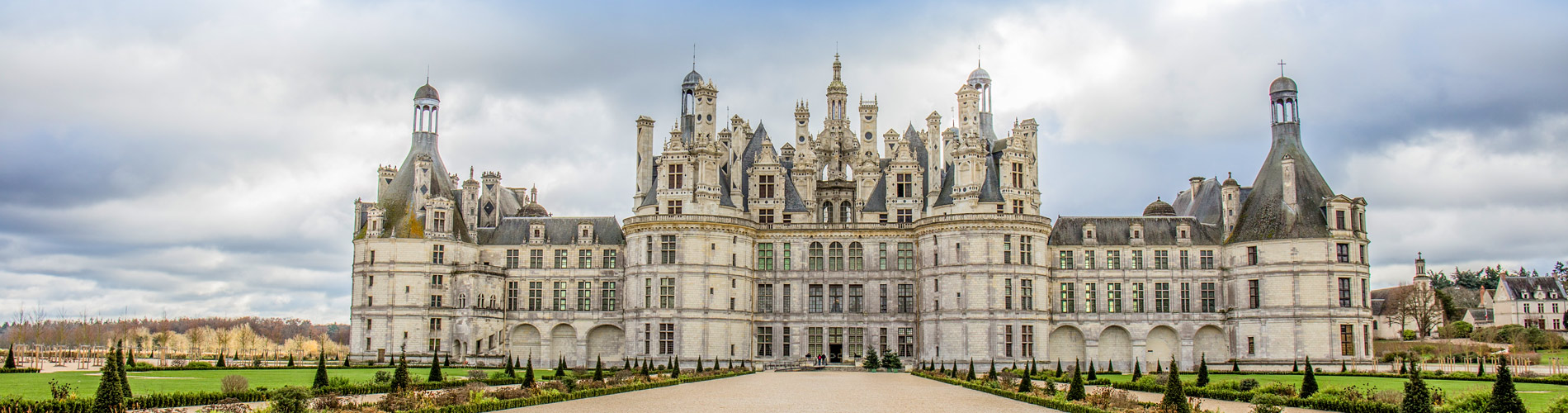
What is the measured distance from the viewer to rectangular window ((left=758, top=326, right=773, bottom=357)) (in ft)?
234

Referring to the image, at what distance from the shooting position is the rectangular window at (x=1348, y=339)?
209 ft

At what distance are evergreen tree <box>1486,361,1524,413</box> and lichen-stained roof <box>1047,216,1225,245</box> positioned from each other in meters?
45.0

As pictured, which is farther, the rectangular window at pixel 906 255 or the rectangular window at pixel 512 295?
the rectangular window at pixel 512 295

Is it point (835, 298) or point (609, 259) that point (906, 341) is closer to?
point (835, 298)

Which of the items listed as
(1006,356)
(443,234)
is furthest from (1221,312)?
(443,234)

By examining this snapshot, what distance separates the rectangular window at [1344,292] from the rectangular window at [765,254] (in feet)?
107

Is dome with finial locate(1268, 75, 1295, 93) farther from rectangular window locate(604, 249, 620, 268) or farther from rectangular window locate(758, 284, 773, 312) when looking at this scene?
rectangular window locate(604, 249, 620, 268)

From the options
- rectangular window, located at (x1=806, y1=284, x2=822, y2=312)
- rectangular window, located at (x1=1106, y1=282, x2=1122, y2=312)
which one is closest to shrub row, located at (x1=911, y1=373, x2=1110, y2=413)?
rectangular window, located at (x1=806, y1=284, x2=822, y2=312)

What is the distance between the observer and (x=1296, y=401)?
3322 cm

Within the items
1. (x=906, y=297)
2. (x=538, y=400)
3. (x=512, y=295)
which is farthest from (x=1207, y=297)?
(x=538, y=400)

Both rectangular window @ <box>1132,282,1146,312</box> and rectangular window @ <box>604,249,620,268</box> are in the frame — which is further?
rectangular window @ <box>604,249,620,268</box>

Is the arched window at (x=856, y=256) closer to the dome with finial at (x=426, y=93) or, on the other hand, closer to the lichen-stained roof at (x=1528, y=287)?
the dome with finial at (x=426, y=93)

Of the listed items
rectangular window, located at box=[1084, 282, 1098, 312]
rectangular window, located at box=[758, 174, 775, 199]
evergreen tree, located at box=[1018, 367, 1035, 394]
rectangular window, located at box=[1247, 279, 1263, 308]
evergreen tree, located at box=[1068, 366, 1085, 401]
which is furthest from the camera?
rectangular window, located at box=[758, 174, 775, 199]

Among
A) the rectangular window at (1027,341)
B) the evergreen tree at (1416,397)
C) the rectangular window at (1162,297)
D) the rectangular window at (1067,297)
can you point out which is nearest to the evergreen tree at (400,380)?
the evergreen tree at (1416,397)
